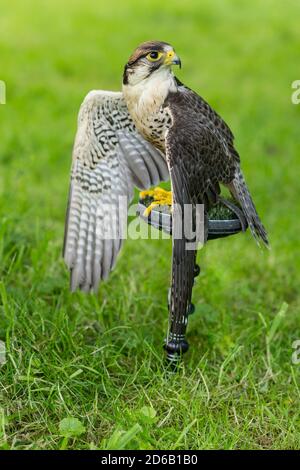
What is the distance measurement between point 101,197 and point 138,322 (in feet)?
2.32

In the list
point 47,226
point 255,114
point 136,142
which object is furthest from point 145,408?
point 255,114

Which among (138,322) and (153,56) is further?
(138,322)

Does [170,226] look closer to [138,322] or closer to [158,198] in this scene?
[158,198]

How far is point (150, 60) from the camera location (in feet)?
10.0

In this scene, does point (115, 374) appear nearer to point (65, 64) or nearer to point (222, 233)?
point (222, 233)

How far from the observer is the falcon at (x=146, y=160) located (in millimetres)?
3025

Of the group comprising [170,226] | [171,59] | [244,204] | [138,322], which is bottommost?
[138,322]

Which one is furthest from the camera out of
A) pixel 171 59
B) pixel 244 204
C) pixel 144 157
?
pixel 144 157

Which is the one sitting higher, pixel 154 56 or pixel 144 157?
pixel 154 56

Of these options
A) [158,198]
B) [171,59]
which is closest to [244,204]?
[158,198]

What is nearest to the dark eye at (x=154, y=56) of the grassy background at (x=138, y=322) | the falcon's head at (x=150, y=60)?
the falcon's head at (x=150, y=60)

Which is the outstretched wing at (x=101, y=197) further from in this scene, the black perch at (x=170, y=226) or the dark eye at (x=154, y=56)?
the dark eye at (x=154, y=56)

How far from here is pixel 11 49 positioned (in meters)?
8.94

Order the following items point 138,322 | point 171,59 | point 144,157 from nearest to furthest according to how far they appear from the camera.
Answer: point 171,59 < point 144,157 < point 138,322
